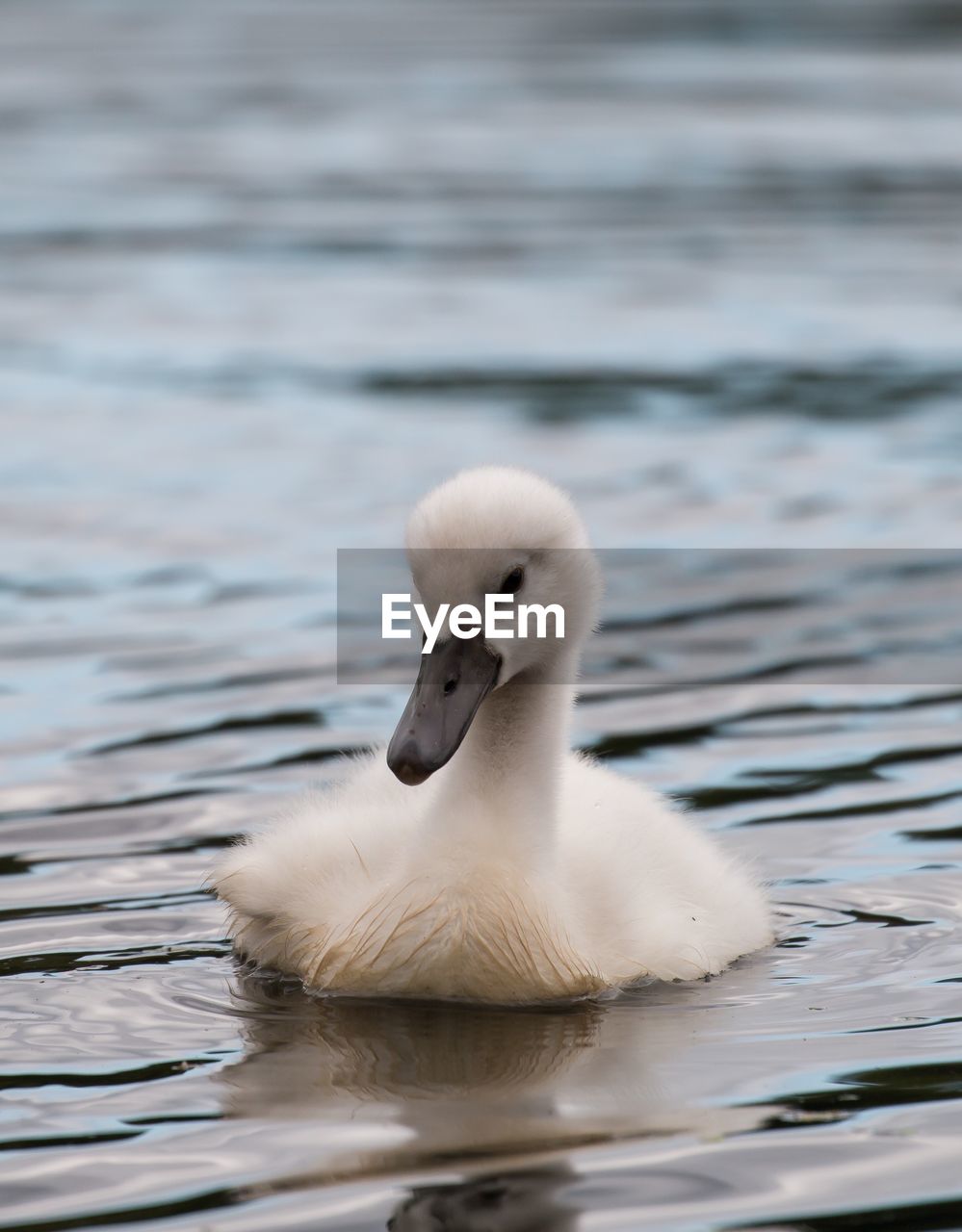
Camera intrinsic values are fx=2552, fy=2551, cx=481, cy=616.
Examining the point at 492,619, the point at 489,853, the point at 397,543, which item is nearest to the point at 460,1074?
the point at 489,853

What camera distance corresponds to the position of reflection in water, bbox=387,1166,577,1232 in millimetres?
4812

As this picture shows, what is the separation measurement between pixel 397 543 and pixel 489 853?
5252mm

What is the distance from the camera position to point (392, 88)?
91.5 feet

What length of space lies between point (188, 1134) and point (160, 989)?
1.08m

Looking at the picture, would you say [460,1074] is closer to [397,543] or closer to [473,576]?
[473,576]

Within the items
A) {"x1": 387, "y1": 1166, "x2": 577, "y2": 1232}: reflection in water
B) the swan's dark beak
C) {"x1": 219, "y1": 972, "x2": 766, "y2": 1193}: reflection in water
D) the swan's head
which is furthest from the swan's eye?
{"x1": 387, "y1": 1166, "x2": 577, "y2": 1232}: reflection in water

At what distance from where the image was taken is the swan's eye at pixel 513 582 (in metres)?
6.32

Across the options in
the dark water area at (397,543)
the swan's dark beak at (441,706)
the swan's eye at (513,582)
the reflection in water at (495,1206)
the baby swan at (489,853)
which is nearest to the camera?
the reflection in water at (495,1206)

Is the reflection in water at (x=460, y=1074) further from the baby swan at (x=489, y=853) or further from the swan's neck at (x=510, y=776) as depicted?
the swan's neck at (x=510, y=776)

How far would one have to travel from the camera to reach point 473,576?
245 inches
